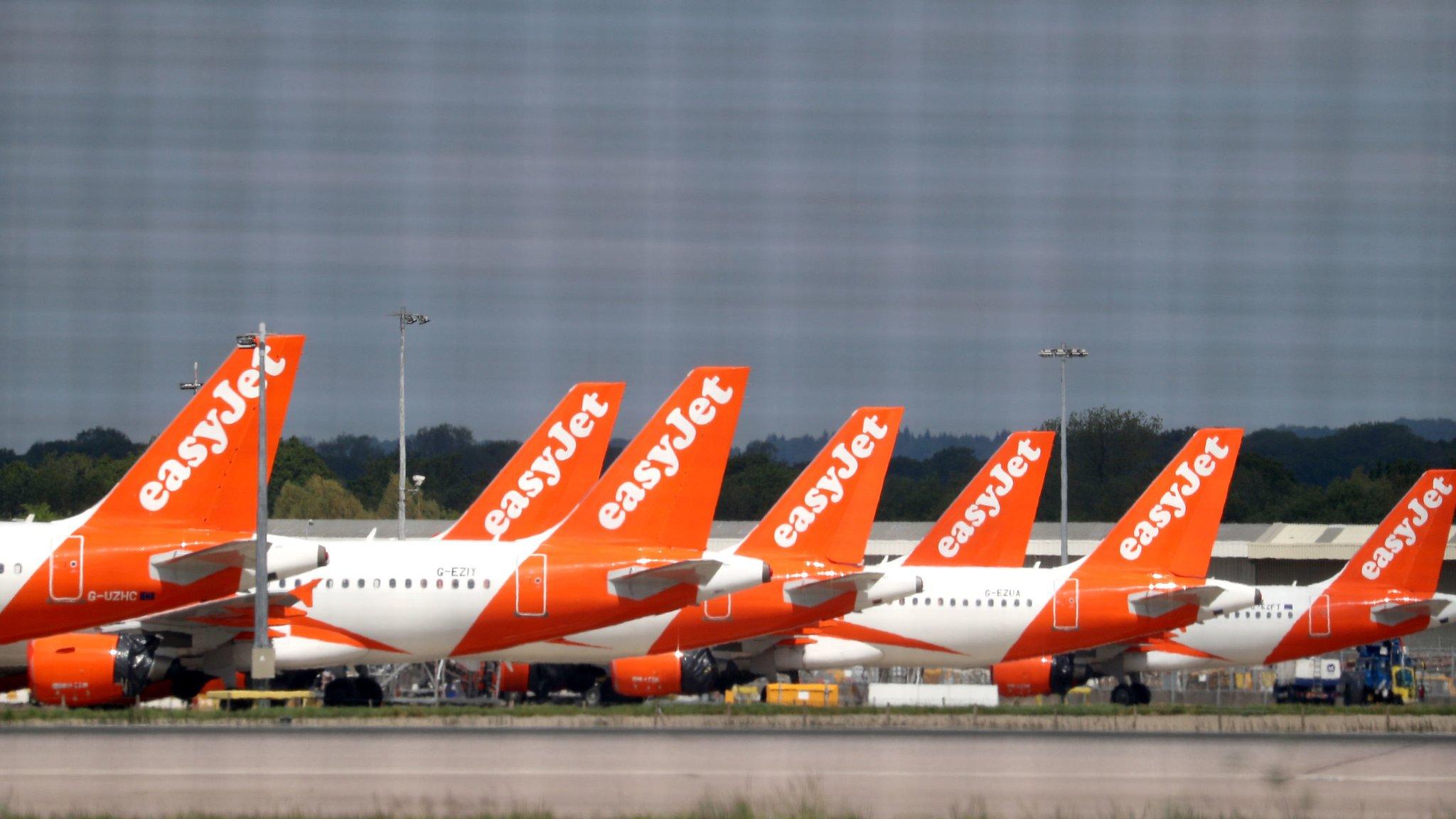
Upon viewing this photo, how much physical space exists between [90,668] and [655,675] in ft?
45.6

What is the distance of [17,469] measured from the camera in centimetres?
11525

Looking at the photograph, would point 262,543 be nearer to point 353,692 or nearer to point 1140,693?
point 353,692

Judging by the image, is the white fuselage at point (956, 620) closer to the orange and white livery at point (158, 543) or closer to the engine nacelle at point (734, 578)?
the engine nacelle at point (734, 578)

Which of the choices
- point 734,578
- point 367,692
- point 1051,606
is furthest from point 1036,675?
point 367,692

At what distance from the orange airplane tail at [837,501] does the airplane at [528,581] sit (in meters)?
5.16

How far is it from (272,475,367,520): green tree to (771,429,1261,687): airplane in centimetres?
5926

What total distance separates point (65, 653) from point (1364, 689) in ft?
137

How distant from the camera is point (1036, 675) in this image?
178ft

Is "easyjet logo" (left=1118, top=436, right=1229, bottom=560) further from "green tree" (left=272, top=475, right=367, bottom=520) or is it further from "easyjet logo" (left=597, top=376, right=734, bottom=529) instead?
"green tree" (left=272, top=475, right=367, bottom=520)

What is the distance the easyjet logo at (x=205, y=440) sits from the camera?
3819 centimetres

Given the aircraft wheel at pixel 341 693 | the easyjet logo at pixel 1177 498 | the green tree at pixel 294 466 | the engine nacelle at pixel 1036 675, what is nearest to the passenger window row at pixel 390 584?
the aircraft wheel at pixel 341 693

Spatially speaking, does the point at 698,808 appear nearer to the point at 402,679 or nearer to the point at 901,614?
the point at 901,614

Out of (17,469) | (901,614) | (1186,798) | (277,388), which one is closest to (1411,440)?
(901,614)

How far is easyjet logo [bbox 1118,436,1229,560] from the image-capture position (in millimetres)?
54188
